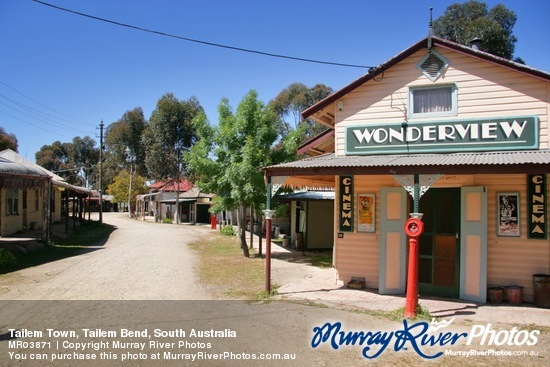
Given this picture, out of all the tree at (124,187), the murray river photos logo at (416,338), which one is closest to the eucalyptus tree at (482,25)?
the murray river photos logo at (416,338)

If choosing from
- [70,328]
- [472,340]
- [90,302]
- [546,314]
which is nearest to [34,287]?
[90,302]

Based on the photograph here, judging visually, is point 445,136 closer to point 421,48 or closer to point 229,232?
Answer: point 421,48

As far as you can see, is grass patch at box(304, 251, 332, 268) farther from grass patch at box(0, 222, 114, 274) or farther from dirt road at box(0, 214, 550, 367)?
grass patch at box(0, 222, 114, 274)

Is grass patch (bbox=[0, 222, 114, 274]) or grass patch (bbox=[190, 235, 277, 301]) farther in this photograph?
grass patch (bbox=[0, 222, 114, 274])

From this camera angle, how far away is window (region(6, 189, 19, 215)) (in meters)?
19.4

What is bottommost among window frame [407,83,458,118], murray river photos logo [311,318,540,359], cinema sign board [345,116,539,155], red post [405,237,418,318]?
murray river photos logo [311,318,540,359]

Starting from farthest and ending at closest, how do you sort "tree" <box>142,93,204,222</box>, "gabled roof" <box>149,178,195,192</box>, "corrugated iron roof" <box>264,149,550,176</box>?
1. "gabled roof" <box>149,178,195,192</box>
2. "tree" <box>142,93,204,222</box>
3. "corrugated iron roof" <box>264,149,550,176</box>

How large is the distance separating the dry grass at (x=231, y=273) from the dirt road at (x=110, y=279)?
1.34 feet

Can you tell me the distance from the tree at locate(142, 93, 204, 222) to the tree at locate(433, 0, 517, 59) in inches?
908

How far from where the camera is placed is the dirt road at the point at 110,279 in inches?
350

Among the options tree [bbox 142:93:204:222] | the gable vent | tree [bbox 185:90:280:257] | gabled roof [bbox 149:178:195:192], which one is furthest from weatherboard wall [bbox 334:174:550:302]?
gabled roof [bbox 149:178:195:192]

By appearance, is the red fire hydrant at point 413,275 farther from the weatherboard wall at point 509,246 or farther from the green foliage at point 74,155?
the green foliage at point 74,155

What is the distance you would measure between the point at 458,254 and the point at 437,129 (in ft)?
9.36

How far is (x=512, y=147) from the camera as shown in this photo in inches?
341
